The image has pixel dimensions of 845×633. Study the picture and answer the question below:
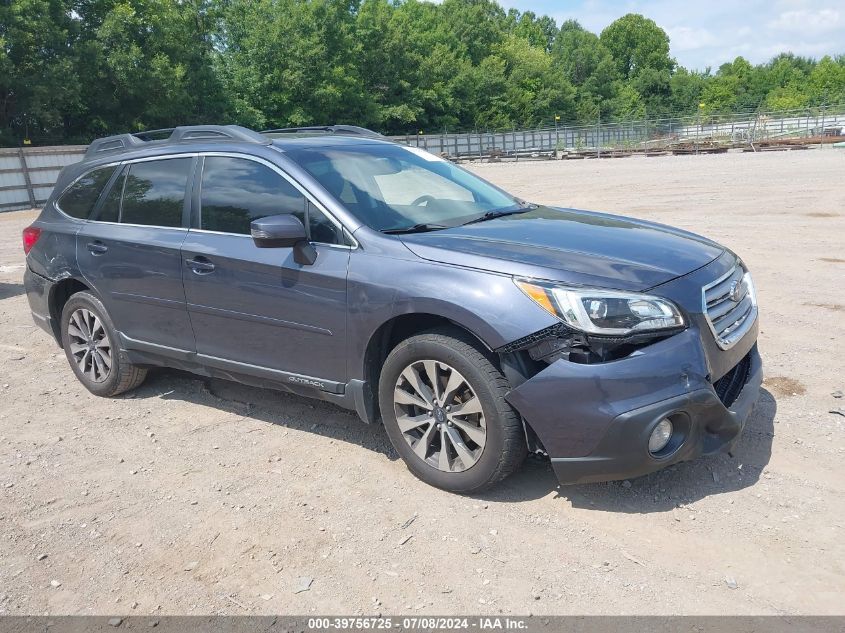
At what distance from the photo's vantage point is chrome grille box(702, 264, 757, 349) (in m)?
3.49

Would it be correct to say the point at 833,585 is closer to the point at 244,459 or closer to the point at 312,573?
the point at 312,573

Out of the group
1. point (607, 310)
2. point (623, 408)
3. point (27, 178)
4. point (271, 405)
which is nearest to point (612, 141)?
point (27, 178)

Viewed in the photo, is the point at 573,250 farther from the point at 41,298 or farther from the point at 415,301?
the point at 41,298

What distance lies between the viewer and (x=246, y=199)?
14.5ft

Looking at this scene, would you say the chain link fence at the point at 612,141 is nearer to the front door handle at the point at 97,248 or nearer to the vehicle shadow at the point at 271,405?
the vehicle shadow at the point at 271,405

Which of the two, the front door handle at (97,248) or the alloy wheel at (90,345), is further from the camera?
the alloy wheel at (90,345)

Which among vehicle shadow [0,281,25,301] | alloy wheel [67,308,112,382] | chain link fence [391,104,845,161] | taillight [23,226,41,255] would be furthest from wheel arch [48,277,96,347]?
chain link fence [391,104,845,161]

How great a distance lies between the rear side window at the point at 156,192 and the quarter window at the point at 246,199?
0.76 feet

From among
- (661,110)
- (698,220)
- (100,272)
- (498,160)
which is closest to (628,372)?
(100,272)

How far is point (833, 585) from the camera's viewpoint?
113 inches

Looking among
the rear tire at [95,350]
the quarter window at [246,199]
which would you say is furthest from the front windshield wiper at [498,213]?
the rear tire at [95,350]

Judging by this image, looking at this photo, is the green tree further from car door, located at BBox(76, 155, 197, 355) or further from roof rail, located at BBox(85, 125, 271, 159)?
car door, located at BBox(76, 155, 197, 355)

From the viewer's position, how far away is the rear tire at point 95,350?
5.23 m

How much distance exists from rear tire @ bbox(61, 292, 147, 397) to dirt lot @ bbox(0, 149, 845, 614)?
17 cm
